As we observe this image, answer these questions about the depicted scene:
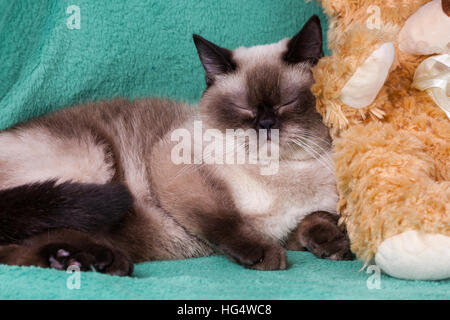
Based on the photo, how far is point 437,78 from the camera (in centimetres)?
129

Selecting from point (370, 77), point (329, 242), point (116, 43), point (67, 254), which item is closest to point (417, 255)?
point (329, 242)

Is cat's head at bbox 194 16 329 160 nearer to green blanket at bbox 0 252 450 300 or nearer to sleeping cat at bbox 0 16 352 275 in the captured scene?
sleeping cat at bbox 0 16 352 275

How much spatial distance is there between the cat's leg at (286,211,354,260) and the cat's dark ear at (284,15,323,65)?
1.46ft

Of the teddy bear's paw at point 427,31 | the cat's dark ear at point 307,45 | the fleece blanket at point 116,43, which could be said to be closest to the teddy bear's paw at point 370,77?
the teddy bear's paw at point 427,31

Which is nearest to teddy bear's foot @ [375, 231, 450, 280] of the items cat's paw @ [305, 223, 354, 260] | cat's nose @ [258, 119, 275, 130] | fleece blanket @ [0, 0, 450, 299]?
cat's paw @ [305, 223, 354, 260]

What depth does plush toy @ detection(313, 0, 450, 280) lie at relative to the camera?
3.56 ft

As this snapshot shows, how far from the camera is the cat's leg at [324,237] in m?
1.35

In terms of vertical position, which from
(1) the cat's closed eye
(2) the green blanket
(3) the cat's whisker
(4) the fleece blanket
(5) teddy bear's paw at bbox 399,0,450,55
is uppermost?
(4) the fleece blanket

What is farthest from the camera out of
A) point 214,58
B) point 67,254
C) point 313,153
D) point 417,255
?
point 214,58

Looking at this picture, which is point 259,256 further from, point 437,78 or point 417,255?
point 437,78

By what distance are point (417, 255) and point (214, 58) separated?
0.82 m

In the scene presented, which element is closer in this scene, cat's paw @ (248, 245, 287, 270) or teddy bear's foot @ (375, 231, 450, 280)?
teddy bear's foot @ (375, 231, 450, 280)

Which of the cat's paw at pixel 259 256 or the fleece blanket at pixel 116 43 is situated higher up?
the fleece blanket at pixel 116 43

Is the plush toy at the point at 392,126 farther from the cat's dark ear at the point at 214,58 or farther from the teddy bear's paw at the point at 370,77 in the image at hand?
the cat's dark ear at the point at 214,58
